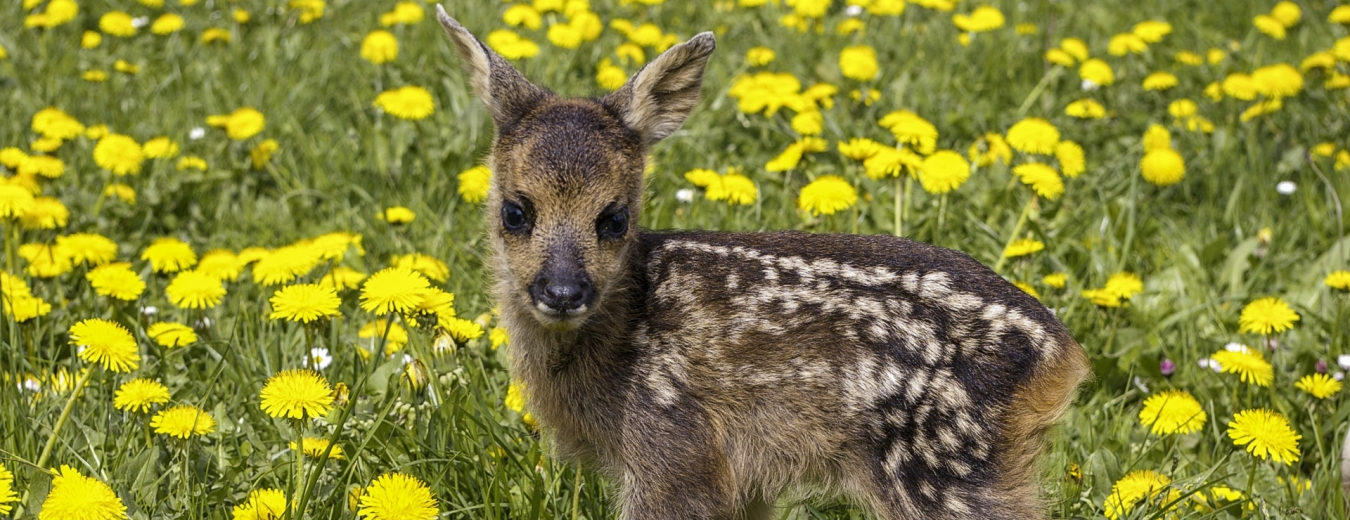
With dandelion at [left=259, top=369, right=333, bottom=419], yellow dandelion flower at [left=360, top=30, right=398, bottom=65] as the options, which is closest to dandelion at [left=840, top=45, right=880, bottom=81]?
yellow dandelion flower at [left=360, top=30, right=398, bottom=65]

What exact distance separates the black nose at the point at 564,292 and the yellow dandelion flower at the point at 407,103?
2990 mm

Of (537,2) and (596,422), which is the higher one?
(537,2)

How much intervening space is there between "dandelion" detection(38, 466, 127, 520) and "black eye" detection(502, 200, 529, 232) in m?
1.40

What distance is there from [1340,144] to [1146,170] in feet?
4.93

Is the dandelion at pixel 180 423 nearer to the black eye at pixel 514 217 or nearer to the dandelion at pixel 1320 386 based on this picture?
the black eye at pixel 514 217

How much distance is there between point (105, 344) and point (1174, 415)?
355 centimetres

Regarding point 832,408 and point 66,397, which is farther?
point 66,397

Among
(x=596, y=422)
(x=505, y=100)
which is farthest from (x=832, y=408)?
(x=505, y=100)

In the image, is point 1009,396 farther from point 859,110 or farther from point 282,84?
point 282,84

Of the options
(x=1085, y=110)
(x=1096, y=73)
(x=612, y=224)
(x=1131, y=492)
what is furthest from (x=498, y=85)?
(x=1096, y=73)

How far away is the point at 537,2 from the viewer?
27.6 ft

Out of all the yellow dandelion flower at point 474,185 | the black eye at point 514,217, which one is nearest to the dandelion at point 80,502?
the black eye at point 514,217

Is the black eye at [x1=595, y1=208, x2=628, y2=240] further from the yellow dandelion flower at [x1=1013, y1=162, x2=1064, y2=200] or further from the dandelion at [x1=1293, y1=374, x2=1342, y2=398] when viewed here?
the dandelion at [x1=1293, y1=374, x2=1342, y2=398]

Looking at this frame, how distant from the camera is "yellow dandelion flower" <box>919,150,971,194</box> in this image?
19.6 ft
